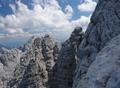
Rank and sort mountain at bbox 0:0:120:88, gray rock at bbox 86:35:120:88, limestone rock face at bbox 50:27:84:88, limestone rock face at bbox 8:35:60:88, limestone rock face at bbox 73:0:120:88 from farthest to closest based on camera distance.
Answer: limestone rock face at bbox 8:35:60:88
limestone rock face at bbox 50:27:84:88
limestone rock face at bbox 73:0:120:88
mountain at bbox 0:0:120:88
gray rock at bbox 86:35:120:88

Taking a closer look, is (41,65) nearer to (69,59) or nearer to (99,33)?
(69,59)

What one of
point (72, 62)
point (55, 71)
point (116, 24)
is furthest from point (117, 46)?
point (55, 71)

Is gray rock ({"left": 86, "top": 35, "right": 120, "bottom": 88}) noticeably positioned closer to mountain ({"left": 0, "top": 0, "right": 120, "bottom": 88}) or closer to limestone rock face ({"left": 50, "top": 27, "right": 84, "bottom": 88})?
mountain ({"left": 0, "top": 0, "right": 120, "bottom": 88})

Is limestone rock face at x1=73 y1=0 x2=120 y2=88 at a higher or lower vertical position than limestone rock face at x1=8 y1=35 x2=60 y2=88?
higher

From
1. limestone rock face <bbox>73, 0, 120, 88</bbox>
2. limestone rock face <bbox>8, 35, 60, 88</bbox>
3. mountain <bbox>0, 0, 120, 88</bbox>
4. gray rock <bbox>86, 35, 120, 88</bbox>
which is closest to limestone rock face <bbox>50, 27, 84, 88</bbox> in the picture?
mountain <bbox>0, 0, 120, 88</bbox>

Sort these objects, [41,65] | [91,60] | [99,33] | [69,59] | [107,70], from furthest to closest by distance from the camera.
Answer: [41,65]
[69,59]
[99,33]
[91,60]
[107,70]

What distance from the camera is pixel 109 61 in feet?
56.0

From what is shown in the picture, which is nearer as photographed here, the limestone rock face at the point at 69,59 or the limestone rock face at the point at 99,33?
the limestone rock face at the point at 99,33

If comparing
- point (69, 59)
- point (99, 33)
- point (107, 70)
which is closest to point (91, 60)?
point (99, 33)

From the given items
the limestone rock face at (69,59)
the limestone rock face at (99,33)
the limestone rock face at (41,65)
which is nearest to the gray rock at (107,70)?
the limestone rock face at (99,33)

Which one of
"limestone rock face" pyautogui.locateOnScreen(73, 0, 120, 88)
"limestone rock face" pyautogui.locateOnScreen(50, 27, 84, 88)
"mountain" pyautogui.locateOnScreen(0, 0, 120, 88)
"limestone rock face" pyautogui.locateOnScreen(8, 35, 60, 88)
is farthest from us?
"limestone rock face" pyautogui.locateOnScreen(8, 35, 60, 88)

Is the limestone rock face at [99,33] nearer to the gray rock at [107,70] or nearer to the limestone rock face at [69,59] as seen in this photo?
the gray rock at [107,70]

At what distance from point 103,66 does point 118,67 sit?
1455 mm

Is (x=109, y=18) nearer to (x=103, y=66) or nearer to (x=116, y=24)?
(x=116, y=24)
